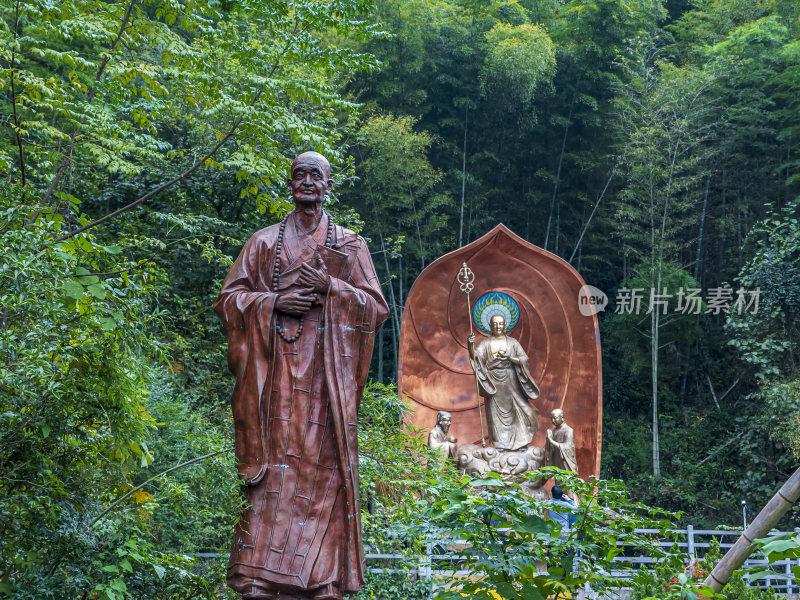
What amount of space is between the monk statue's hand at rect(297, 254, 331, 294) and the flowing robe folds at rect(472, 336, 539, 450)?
7.23 meters

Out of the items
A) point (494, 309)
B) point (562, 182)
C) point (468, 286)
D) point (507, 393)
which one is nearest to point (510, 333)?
point (494, 309)

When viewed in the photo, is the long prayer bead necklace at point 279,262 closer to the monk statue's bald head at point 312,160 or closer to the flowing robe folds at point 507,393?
the monk statue's bald head at point 312,160

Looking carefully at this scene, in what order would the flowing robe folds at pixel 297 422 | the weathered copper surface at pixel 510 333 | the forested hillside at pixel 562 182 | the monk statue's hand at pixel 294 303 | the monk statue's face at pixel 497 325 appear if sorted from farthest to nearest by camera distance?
1. the weathered copper surface at pixel 510 333
2. the monk statue's face at pixel 497 325
3. the forested hillside at pixel 562 182
4. the monk statue's hand at pixel 294 303
5. the flowing robe folds at pixel 297 422

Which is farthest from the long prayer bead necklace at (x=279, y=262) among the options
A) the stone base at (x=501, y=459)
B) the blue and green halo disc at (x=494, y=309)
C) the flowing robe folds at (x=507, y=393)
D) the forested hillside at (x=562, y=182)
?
the blue and green halo disc at (x=494, y=309)

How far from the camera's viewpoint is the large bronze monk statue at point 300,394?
149 inches

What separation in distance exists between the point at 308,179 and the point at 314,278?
514 millimetres

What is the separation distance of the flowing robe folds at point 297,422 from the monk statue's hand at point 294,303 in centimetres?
4

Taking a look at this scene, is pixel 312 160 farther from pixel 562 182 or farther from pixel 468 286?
pixel 562 182

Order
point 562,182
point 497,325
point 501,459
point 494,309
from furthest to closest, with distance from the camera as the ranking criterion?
point 562,182 < point 494,309 < point 497,325 < point 501,459

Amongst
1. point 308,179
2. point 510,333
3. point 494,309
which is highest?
point 494,309

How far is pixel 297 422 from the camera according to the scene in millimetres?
3949

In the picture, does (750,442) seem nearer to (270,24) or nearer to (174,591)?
(270,24)

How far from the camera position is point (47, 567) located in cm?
413

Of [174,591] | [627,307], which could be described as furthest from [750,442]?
[174,591]
